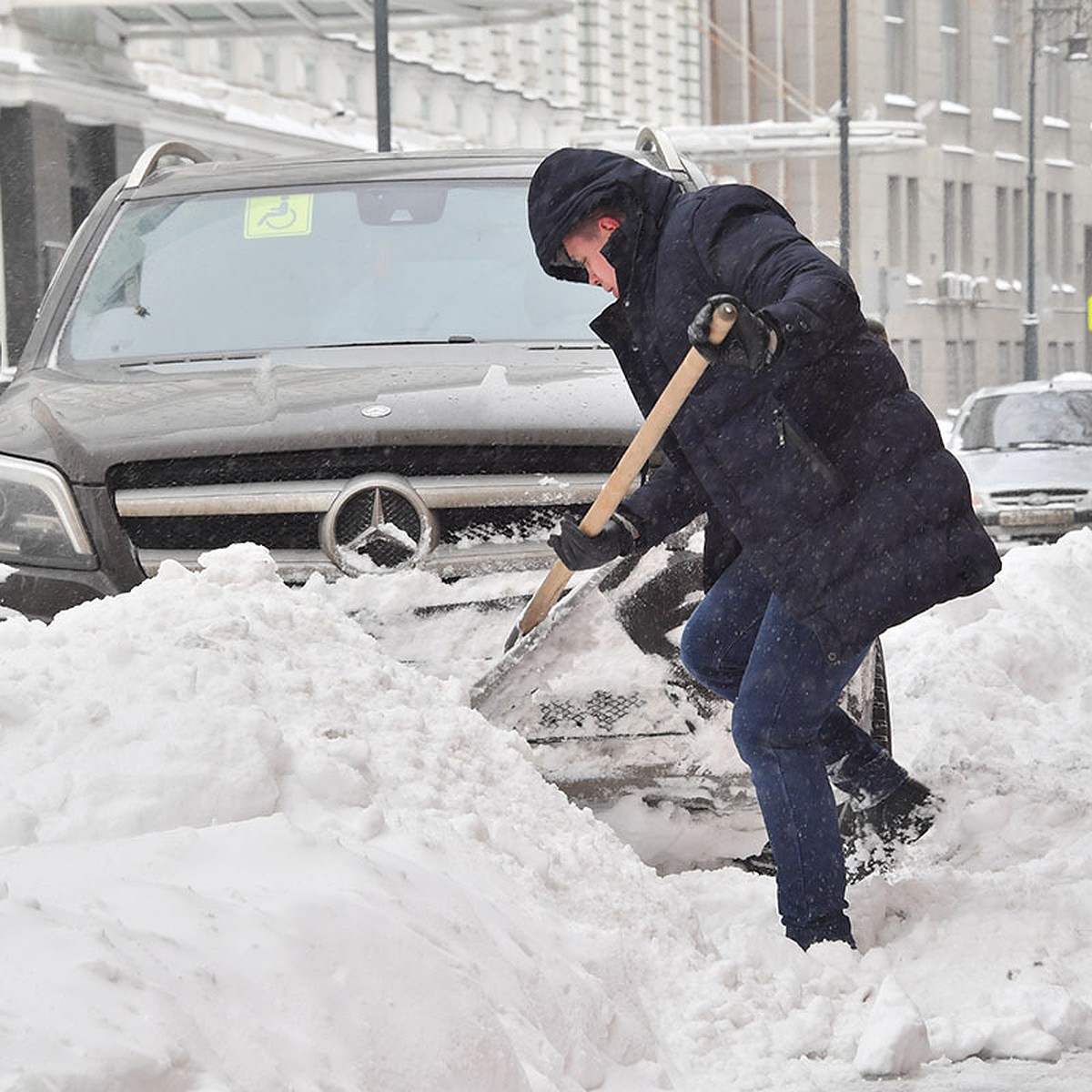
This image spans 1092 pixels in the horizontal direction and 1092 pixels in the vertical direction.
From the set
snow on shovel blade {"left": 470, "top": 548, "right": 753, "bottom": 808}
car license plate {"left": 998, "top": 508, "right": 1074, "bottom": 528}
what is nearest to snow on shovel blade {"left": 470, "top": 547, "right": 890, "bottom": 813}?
snow on shovel blade {"left": 470, "top": 548, "right": 753, "bottom": 808}

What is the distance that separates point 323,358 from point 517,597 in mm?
1016

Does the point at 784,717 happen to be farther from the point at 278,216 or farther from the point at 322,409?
the point at 278,216

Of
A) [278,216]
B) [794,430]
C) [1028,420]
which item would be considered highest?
[278,216]

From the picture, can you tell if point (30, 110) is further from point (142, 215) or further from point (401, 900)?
point (401, 900)

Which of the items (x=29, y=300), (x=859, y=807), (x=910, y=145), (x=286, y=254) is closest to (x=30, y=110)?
(x=29, y=300)

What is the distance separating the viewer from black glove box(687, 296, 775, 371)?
4359 millimetres

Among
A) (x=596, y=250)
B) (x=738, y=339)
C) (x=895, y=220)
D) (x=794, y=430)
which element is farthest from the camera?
(x=895, y=220)

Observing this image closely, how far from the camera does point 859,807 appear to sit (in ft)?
17.9

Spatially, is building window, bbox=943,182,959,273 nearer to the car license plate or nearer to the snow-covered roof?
the snow-covered roof

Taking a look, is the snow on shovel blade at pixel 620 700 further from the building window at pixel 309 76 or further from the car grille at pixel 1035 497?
the building window at pixel 309 76

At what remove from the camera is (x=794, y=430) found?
459cm

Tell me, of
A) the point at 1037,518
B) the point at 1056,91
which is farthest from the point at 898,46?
the point at 1037,518

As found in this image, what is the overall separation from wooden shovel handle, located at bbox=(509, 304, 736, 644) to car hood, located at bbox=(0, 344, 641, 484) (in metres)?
0.25

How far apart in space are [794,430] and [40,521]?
1.80 metres
